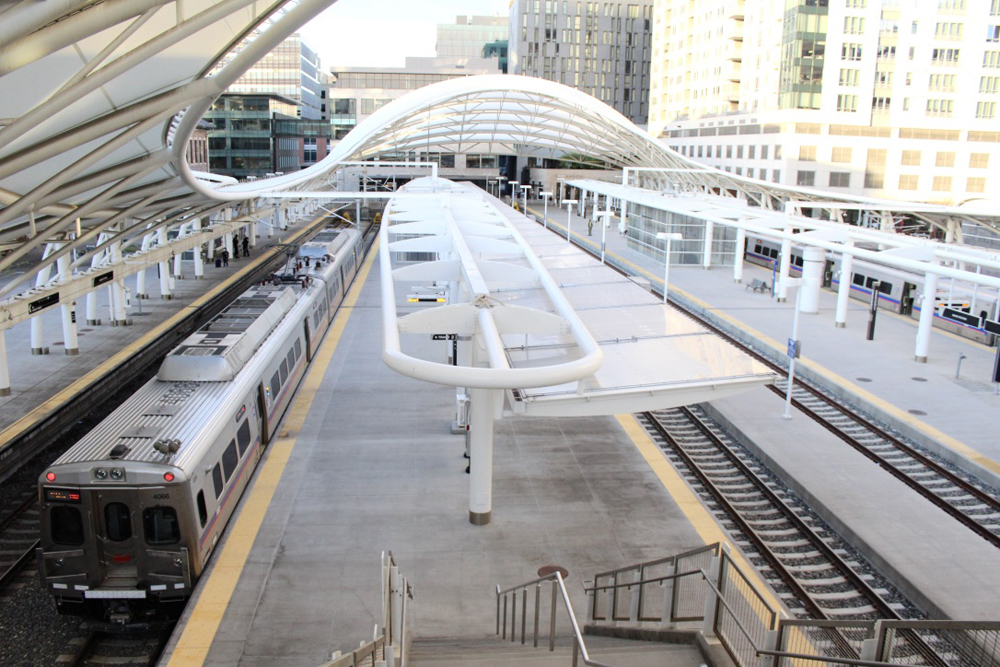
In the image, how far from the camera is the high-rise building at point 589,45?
113 metres

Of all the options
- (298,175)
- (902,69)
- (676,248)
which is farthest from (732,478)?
(902,69)

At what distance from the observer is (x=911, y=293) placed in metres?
29.6

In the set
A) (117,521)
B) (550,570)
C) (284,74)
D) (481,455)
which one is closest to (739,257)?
(481,455)

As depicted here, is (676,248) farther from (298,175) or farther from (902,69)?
(902,69)

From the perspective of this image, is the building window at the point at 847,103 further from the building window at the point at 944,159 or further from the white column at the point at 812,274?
the white column at the point at 812,274

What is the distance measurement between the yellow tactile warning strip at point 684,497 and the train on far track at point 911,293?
12195 millimetres

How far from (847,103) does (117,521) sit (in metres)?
54.9

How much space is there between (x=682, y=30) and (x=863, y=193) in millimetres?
32413

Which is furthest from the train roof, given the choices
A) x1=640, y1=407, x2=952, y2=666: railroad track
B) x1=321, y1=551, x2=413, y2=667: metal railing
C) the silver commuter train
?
x1=640, y1=407, x2=952, y2=666: railroad track

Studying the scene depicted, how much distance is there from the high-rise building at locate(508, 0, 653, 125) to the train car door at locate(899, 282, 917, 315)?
90.7 meters

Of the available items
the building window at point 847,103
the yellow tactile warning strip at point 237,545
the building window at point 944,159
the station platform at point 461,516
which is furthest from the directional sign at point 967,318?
the building window at point 847,103

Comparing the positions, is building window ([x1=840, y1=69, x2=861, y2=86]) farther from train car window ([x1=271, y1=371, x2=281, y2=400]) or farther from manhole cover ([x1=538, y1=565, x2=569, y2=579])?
manhole cover ([x1=538, y1=565, x2=569, y2=579])

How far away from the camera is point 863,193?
170 ft

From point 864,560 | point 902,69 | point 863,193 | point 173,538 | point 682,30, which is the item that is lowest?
point 864,560
